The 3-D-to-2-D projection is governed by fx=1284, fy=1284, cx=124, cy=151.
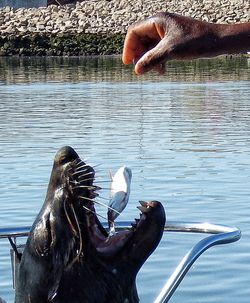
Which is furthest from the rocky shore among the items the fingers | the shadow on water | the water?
the fingers

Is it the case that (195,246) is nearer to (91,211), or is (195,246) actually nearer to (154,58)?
(91,211)

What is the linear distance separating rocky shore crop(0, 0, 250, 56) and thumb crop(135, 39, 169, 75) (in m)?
56.5

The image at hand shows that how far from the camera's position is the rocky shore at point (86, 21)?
203 feet

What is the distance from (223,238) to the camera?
4535 millimetres

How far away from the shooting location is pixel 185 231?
467cm

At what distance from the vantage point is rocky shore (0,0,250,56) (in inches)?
2441

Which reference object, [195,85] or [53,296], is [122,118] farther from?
[53,296]

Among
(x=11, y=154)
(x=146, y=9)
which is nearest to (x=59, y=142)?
(x=11, y=154)

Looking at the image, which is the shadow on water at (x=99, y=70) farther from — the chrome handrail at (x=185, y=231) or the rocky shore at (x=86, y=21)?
the chrome handrail at (x=185, y=231)

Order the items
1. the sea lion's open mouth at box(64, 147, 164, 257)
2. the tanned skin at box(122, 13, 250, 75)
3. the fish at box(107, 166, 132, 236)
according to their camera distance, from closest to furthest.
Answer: the tanned skin at box(122, 13, 250, 75)
the sea lion's open mouth at box(64, 147, 164, 257)
the fish at box(107, 166, 132, 236)

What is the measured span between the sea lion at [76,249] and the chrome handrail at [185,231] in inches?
13.4

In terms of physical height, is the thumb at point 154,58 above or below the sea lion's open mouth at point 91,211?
above

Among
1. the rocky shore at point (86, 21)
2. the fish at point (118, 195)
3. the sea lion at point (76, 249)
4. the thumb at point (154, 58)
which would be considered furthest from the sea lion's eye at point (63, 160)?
the rocky shore at point (86, 21)

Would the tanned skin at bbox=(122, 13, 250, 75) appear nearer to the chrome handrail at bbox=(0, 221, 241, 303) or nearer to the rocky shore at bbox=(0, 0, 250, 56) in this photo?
the chrome handrail at bbox=(0, 221, 241, 303)
